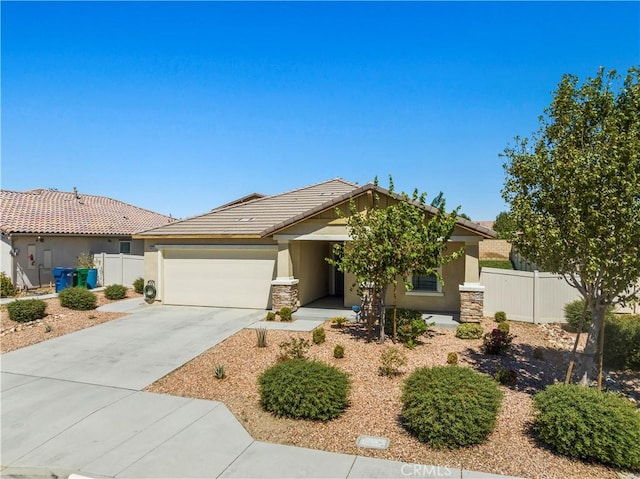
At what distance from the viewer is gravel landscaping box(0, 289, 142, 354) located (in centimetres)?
1283

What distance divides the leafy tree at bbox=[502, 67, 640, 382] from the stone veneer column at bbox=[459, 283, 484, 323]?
5452 mm

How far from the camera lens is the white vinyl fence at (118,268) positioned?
23234 mm

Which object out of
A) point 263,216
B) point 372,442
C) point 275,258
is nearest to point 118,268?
point 263,216

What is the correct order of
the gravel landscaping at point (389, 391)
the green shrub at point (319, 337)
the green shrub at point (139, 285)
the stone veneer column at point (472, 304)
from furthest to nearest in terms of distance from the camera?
the green shrub at point (139, 285), the stone veneer column at point (472, 304), the green shrub at point (319, 337), the gravel landscaping at point (389, 391)

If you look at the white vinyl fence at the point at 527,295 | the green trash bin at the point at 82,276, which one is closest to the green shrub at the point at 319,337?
the white vinyl fence at the point at 527,295

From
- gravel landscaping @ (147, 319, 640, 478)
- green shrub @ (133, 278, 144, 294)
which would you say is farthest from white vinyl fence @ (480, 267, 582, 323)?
green shrub @ (133, 278, 144, 294)

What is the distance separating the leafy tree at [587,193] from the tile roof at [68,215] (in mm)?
23264

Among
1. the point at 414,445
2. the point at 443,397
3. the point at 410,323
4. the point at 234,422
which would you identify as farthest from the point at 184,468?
the point at 410,323

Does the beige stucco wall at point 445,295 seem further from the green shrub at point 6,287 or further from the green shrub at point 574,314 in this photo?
the green shrub at point 6,287

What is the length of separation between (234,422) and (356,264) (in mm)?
5728

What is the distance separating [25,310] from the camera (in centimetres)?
1495

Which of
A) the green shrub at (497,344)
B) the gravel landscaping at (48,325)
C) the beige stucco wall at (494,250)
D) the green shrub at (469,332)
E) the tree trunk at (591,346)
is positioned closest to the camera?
the tree trunk at (591,346)

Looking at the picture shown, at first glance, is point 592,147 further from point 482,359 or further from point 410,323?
point 410,323

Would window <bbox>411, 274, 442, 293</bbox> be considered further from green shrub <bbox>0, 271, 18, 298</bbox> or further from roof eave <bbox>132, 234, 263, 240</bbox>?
green shrub <bbox>0, 271, 18, 298</bbox>
